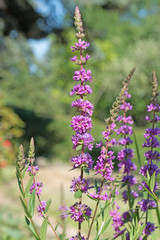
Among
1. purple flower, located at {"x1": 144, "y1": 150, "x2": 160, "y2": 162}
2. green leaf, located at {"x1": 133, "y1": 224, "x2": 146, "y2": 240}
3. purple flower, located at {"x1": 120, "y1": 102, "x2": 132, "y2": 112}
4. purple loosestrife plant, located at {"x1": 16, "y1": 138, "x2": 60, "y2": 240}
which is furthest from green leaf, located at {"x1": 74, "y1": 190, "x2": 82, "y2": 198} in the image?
purple flower, located at {"x1": 120, "y1": 102, "x2": 132, "y2": 112}

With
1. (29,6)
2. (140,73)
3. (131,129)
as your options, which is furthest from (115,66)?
(131,129)

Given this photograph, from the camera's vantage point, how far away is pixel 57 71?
2855cm

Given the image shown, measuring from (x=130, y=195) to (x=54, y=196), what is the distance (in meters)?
7.12

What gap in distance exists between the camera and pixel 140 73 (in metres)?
19.8

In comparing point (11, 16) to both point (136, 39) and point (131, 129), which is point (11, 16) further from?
point (136, 39)

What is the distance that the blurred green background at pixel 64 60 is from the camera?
30.7ft

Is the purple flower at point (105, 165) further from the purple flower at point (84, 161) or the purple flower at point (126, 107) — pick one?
the purple flower at point (126, 107)

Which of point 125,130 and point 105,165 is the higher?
point 125,130

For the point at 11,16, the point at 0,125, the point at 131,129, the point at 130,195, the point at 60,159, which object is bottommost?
the point at 130,195

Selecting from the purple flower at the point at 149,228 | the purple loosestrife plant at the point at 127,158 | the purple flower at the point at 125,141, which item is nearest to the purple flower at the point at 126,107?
the purple loosestrife plant at the point at 127,158

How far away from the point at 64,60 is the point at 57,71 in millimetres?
1541

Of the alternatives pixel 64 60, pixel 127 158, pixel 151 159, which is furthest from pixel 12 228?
pixel 64 60

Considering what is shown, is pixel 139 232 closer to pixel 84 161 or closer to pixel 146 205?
pixel 146 205

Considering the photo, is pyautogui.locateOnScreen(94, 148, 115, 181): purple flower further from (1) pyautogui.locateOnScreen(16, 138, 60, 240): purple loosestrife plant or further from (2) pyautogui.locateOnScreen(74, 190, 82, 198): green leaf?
(1) pyautogui.locateOnScreen(16, 138, 60, 240): purple loosestrife plant
